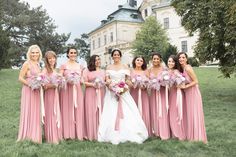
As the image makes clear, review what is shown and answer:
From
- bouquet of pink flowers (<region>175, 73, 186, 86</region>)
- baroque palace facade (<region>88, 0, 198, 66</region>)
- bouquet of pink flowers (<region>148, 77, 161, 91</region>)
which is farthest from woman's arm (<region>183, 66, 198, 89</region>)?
baroque palace facade (<region>88, 0, 198, 66</region>)

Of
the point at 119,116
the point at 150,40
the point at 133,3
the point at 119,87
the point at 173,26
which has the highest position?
the point at 133,3

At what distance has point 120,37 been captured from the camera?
243 feet

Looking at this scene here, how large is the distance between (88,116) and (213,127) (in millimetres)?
4023

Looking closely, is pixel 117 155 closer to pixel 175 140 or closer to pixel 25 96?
pixel 175 140

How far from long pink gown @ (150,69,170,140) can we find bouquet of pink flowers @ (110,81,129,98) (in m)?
0.69

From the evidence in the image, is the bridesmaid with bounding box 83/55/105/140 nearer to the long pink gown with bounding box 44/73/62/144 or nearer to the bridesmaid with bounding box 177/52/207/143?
the long pink gown with bounding box 44/73/62/144

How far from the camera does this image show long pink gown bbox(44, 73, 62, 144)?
→ 8859mm

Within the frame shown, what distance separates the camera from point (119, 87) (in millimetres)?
9164

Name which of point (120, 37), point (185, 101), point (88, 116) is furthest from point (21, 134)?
point (120, 37)

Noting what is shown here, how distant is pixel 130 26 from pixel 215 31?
5803 cm

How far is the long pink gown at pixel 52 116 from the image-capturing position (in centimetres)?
886

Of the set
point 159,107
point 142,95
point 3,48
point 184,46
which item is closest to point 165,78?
point 159,107

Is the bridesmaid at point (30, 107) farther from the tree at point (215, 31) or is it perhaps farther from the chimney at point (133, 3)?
the chimney at point (133, 3)

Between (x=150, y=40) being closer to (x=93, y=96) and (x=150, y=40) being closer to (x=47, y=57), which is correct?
(x=93, y=96)
